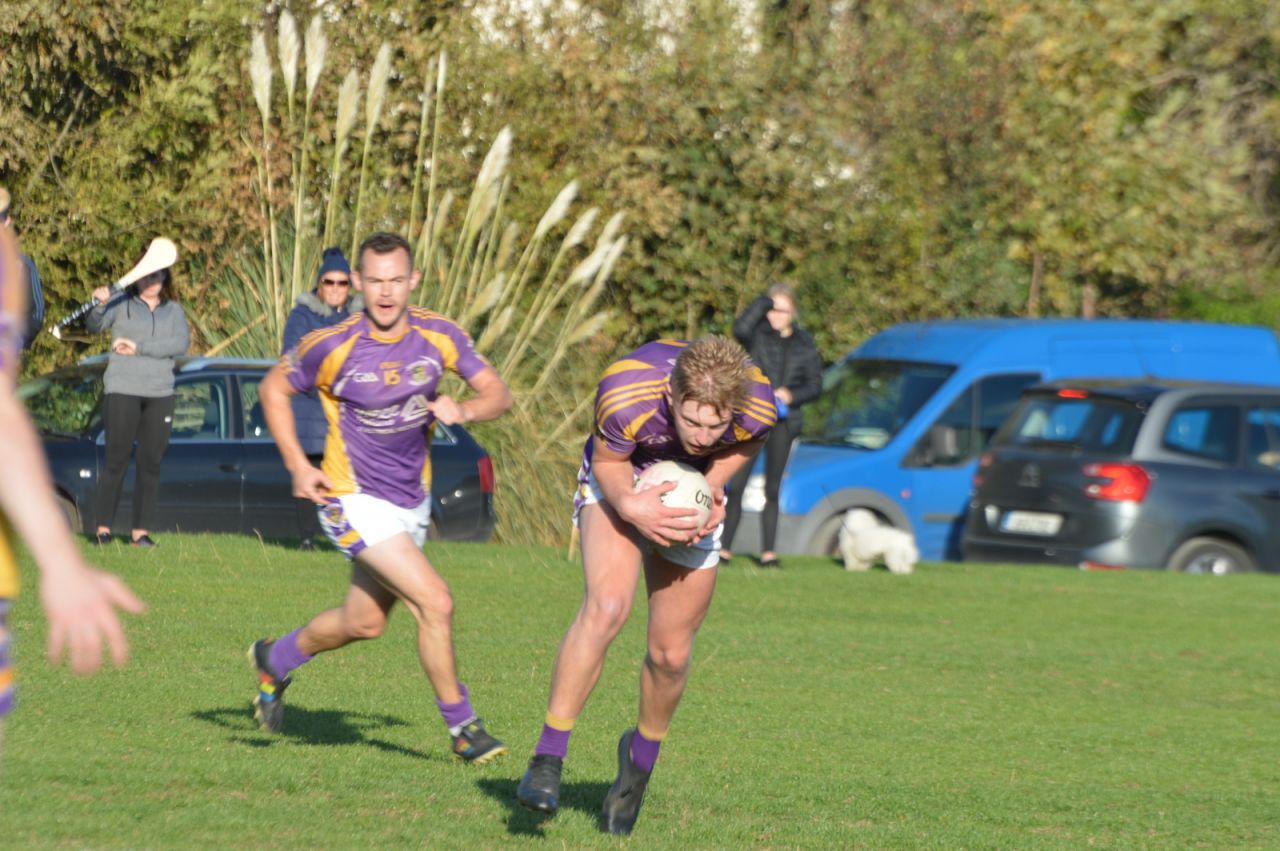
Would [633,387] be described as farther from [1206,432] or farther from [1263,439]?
[1263,439]

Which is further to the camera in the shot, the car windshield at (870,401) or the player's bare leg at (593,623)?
the car windshield at (870,401)

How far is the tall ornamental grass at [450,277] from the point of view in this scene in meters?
16.0

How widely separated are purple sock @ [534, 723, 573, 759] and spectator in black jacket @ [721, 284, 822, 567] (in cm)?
800

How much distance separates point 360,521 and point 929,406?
1100 cm

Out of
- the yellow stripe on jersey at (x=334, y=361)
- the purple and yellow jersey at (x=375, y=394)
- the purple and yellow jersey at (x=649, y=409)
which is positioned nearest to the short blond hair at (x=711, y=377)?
the purple and yellow jersey at (x=649, y=409)

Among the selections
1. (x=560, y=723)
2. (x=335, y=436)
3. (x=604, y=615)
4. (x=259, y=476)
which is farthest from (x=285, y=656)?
(x=259, y=476)

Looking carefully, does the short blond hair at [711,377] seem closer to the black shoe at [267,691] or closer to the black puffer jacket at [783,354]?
the black shoe at [267,691]

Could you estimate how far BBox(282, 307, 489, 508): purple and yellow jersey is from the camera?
7.38m

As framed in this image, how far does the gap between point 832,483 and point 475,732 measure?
986cm

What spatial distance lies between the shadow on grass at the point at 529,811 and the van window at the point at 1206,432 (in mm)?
10029

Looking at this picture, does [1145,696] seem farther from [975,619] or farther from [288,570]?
[288,570]

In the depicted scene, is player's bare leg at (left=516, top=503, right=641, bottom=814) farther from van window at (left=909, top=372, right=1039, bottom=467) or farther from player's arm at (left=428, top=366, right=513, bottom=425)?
van window at (left=909, top=372, right=1039, bottom=467)

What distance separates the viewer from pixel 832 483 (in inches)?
663

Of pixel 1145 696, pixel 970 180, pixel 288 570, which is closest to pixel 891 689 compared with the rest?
pixel 1145 696
